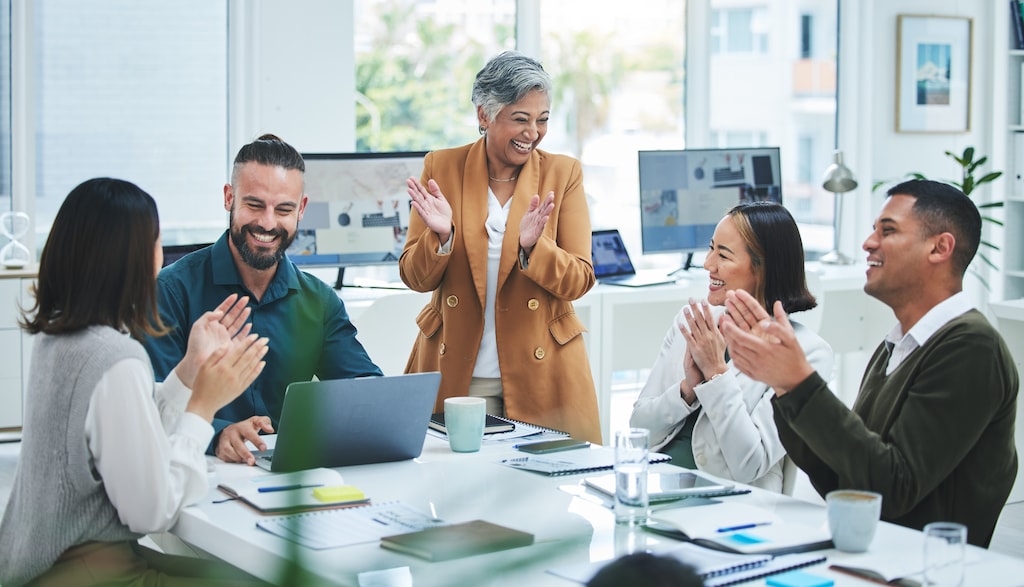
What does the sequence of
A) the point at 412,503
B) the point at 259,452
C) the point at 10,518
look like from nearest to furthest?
the point at 10,518 → the point at 412,503 → the point at 259,452

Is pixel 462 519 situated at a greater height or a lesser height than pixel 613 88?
lesser

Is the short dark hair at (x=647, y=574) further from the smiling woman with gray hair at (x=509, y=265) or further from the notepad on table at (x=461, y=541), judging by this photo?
the smiling woman with gray hair at (x=509, y=265)

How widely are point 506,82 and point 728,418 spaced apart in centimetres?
94

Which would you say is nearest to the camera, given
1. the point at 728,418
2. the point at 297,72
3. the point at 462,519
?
the point at 462,519

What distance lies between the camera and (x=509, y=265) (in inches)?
104

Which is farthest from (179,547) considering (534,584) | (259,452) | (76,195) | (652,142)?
(652,142)

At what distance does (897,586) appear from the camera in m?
1.33

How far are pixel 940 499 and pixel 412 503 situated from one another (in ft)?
2.71

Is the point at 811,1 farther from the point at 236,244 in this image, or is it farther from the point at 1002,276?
the point at 236,244

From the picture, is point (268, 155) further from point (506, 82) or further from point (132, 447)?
point (132, 447)

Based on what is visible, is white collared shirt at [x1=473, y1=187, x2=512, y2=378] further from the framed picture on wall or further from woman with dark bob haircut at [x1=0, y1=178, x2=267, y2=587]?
the framed picture on wall

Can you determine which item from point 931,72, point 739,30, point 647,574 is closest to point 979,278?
point 931,72

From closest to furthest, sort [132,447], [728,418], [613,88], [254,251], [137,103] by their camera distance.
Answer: [132,447] → [728,418] → [254,251] → [137,103] → [613,88]

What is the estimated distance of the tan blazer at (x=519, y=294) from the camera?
8.59ft
